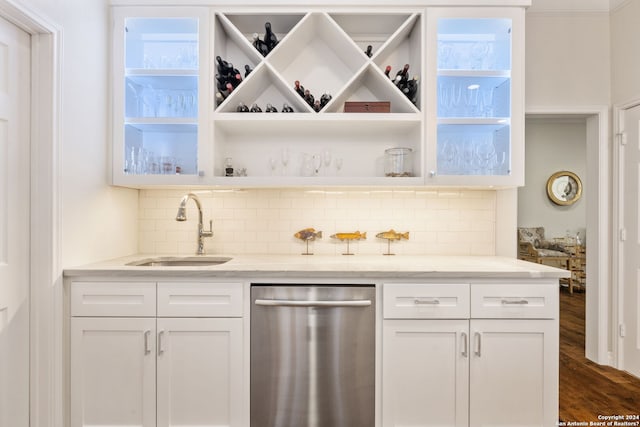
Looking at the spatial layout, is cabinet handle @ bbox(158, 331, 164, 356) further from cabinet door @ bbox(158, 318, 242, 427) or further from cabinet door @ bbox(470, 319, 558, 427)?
cabinet door @ bbox(470, 319, 558, 427)

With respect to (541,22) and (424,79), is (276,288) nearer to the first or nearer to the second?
(424,79)

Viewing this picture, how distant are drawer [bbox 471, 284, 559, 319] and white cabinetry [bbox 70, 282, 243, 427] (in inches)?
47.0

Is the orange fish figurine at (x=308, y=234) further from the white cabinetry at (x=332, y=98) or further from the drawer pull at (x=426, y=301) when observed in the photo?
the drawer pull at (x=426, y=301)

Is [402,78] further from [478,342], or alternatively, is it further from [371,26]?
[478,342]

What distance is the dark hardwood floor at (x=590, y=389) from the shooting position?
226 centimetres

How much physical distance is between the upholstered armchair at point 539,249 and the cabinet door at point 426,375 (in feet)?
14.6

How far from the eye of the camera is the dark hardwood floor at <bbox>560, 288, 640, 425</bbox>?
226 cm

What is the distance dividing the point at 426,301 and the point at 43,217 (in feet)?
6.21

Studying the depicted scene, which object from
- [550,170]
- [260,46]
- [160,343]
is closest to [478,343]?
[160,343]

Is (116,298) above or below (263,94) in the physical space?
below

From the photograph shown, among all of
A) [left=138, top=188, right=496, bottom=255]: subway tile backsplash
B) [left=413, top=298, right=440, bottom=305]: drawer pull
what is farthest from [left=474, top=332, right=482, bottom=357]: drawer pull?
Result: [left=138, top=188, right=496, bottom=255]: subway tile backsplash

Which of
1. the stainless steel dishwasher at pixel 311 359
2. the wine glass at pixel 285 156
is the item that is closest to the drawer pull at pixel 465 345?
the stainless steel dishwasher at pixel 311 359

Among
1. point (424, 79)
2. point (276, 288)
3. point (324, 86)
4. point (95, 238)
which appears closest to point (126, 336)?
point (95, 238)

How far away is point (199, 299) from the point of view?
1.87m
